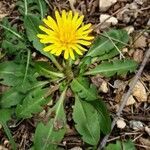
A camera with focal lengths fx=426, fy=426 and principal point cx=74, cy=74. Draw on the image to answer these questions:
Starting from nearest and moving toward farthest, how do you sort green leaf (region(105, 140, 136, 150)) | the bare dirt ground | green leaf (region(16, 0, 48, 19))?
green leaf (region(105, 140, 136, 150))
the bare dirt ground
green leaf (region(16, 0, 48, 19))

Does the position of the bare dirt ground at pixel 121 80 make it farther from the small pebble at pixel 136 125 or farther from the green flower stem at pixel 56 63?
the green flower stem at pixel 56 63

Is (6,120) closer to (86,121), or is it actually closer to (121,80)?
(86,121)

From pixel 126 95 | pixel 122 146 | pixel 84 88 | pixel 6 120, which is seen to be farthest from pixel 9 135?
pixel 126 95

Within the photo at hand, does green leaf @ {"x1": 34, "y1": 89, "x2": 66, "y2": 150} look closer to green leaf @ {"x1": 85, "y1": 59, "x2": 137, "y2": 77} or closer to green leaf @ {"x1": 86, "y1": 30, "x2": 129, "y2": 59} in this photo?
green leaf @ {"x1": 85, "y1": 59, "x2": 137, "y2": 77}

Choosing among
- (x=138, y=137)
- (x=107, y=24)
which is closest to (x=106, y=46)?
(x=107, y=24)

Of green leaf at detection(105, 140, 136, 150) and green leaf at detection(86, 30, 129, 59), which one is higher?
green leaf at detection(86, 30, 129, 59)

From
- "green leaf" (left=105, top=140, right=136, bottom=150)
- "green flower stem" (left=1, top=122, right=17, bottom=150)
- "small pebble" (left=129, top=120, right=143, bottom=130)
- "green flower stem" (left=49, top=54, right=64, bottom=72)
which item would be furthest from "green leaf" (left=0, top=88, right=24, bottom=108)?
"small pebble" (left=129, top=120, right=143, bottom=130)
